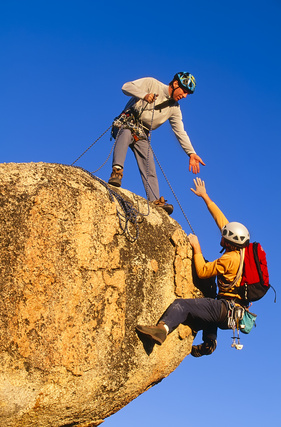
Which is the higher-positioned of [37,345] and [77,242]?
[77,242]

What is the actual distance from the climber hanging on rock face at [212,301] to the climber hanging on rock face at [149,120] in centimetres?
130

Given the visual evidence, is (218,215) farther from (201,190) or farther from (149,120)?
(149,120)

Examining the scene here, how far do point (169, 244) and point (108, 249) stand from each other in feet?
4.16

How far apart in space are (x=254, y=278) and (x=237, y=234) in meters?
0.69

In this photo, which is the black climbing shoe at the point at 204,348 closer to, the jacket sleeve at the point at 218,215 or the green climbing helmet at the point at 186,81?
the jacket sleeve at the point at 218,215

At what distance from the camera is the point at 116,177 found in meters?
9.57

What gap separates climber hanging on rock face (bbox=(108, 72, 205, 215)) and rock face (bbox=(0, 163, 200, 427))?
1351mm

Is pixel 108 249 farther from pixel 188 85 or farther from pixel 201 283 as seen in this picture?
pixel 188 85

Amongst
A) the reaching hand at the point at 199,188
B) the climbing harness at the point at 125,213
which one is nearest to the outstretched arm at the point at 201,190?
the reaching hand at the point at 199,188

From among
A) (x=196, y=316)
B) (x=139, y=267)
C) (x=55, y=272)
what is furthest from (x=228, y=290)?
(x=55, y=272)

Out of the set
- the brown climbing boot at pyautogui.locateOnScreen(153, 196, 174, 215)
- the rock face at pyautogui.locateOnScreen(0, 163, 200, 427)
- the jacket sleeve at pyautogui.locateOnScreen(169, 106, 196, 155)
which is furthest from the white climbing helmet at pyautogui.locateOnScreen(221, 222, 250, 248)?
the jacket sleeve at pyautogui.locateOnScreen(169, 106, 196, 155)

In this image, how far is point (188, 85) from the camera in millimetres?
10086

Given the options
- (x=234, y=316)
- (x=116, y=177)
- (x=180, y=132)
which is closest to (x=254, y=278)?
(x=234, y=316)

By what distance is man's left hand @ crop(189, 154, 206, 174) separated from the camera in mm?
10578
